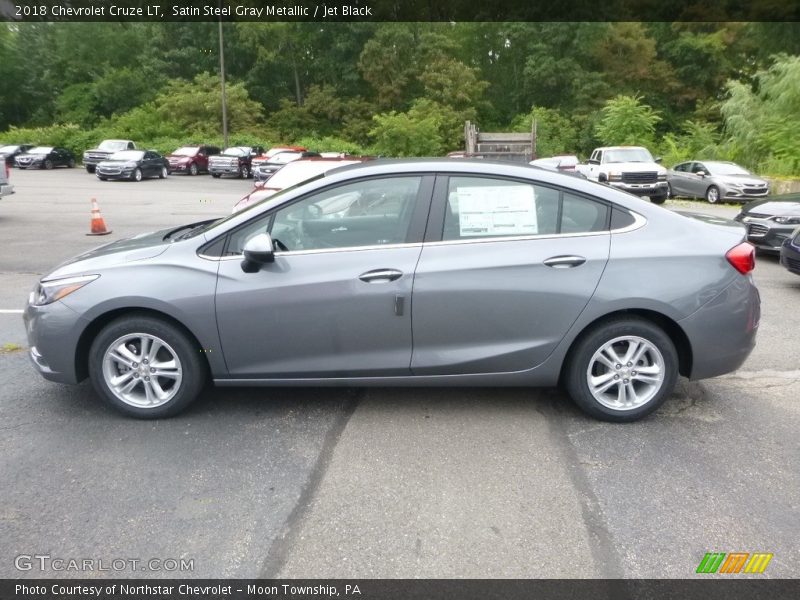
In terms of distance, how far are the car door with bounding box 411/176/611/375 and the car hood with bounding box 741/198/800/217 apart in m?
7.58

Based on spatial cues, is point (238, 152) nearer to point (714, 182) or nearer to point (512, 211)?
point (714, 182)

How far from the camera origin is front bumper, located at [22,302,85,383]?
14.1 feet

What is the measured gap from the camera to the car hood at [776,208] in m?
10.5

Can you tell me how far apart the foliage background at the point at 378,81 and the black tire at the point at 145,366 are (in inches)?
1452

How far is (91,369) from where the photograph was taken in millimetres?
4383

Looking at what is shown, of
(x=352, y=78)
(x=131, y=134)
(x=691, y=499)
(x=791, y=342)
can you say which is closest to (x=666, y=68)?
(x=352, y=78)

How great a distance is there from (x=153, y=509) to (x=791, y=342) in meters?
5.66

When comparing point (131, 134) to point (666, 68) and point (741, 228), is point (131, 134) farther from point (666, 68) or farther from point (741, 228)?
point (741, 228)

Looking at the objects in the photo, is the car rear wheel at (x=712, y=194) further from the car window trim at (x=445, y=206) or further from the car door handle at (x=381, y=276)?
the car door handle at (x=381, y=276)

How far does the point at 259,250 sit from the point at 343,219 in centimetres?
62

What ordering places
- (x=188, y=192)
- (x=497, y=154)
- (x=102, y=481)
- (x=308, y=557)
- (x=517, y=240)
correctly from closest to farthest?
(x=308, y=557) → (x=102, y=481) → (x=517, y=240) → (x=497, y=154) → (x=188, y=192)

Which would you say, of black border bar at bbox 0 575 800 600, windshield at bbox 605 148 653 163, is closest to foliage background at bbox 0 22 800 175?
windshield at bbox 605 148 653 163

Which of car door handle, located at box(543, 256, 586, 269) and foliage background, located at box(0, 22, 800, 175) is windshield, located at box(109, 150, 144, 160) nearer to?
foliage background, located at box(0, 22, 800, 175)

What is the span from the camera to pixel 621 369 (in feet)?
14.3
